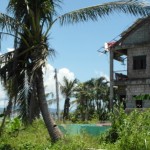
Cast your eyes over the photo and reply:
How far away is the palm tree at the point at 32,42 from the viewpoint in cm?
1608

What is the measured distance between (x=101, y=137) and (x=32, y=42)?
4509mm

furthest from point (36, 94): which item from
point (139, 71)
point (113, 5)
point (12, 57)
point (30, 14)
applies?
point (139, 71)

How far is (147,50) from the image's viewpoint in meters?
31.1

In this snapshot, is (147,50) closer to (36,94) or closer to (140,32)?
(140,32)

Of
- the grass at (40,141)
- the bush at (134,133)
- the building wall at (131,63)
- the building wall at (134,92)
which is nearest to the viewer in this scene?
the bush at (134,133)

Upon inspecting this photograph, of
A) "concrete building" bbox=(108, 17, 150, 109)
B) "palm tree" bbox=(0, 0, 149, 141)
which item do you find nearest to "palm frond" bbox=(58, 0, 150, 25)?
"palm tree" bbox=(0, 0, 149, 141)

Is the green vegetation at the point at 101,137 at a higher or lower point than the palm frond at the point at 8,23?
lower

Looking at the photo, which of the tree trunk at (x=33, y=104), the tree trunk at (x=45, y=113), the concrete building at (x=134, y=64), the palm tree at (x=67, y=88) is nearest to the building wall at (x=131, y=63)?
the concrete building at (x=134, y=64)

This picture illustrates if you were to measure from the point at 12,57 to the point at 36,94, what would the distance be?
1.74 m

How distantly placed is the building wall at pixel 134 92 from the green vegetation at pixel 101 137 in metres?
9.41

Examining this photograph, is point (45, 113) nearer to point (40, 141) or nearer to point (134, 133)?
point (40, 141)

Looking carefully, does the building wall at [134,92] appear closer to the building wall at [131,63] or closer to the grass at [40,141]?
the building wall at [131,63]

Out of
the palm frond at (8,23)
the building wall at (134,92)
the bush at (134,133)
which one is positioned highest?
the palm frond at (8,23)

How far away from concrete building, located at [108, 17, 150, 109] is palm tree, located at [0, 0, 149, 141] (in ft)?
47.0
